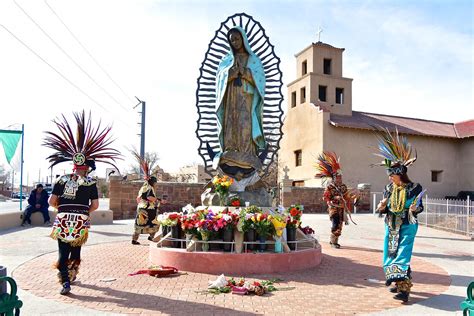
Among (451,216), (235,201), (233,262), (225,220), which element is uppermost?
(235,201)

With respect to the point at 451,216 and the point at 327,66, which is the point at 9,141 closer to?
the point at 451,216

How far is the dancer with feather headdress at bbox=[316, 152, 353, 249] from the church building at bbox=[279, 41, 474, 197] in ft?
59.3

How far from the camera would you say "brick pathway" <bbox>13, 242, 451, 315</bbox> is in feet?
18.6

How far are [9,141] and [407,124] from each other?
93.8 feet

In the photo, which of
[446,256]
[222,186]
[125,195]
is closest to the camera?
[222,186]

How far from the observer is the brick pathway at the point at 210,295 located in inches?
224

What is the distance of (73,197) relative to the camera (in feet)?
21.6

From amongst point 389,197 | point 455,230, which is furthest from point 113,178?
point 389,197

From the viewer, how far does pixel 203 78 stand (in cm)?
1062

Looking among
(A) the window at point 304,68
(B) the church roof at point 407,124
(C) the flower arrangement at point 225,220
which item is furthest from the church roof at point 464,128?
(C) the flower arrangement at point 225,220

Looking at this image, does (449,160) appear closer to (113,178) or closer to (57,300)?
(113,178)

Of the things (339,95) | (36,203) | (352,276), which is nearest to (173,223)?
(352,276)

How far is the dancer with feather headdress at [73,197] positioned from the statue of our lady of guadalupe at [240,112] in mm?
3344

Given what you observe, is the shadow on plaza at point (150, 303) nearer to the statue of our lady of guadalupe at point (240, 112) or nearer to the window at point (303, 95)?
the statue of our lady of guadalupe at point (240, 112)
